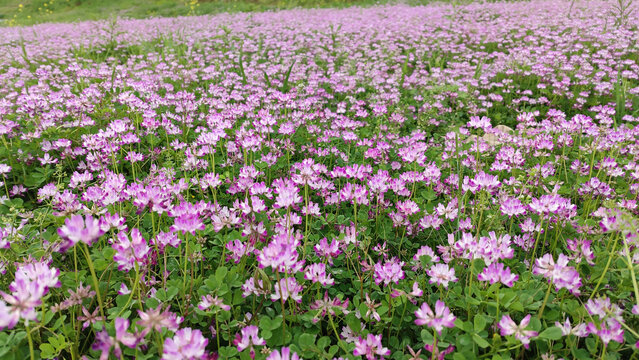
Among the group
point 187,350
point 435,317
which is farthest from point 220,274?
point 435,317

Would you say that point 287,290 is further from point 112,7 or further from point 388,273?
point 112,7

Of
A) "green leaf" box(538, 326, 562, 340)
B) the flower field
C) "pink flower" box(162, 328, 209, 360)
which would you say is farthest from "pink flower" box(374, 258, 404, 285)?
"pink flower" box(162, 328, 209, 360)

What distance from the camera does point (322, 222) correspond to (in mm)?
2977

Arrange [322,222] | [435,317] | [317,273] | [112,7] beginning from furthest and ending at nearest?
[112,7], [322,222], [317,273], [435,317]

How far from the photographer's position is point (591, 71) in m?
6.57

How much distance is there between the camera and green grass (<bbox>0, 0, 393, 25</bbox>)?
22.9 m

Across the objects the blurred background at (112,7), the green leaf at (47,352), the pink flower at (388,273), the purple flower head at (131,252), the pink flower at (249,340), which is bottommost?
the green leaf at (47,352)

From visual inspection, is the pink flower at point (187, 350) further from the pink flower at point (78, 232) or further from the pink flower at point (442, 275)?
the pink flower at point (442, 275)

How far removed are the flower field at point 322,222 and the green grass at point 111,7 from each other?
17.6 meters

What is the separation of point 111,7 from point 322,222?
34959mm

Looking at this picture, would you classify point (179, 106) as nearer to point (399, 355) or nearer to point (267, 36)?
point (399, 355)

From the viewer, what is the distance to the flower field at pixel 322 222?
1.86 metres

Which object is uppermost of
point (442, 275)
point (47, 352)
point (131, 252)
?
point (131, 252)

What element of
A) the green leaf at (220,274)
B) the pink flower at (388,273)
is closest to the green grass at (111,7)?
the pink flower at (388,273)
